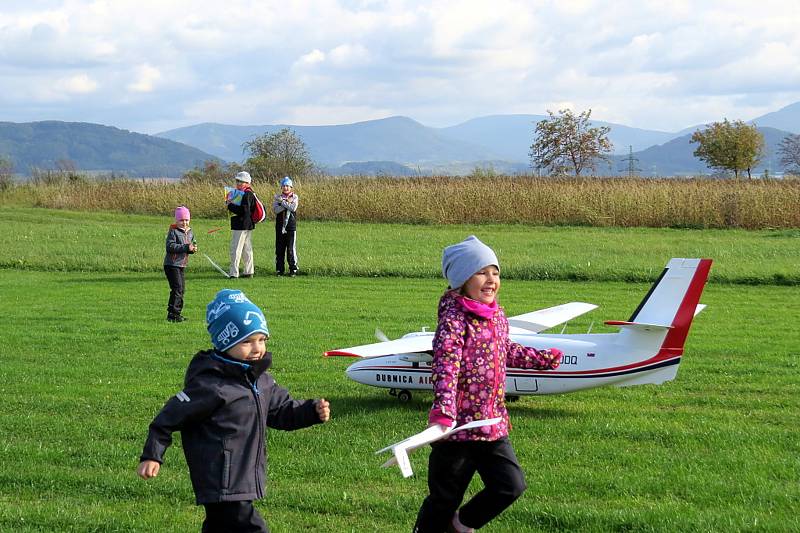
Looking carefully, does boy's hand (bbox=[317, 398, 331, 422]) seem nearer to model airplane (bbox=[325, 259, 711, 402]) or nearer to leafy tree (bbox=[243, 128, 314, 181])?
model airplane (bbox=[325, 259, 711, 402])

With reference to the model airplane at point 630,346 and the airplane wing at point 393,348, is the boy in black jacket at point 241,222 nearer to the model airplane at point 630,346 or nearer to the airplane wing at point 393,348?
the airplane wing at point 393,348

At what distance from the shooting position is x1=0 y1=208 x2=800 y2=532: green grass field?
6.57 metres

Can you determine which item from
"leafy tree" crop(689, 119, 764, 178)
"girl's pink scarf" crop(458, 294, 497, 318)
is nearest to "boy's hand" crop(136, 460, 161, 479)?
"girl's pink scarf" crop(458, 294, 497, 318)

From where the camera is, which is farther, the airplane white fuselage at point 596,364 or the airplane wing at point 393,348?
the airplane white fuselage at point 596,364

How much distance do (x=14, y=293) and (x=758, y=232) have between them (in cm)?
2321

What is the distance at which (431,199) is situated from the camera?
36750mm

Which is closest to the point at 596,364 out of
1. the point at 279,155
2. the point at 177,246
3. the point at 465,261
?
the point at 465,261

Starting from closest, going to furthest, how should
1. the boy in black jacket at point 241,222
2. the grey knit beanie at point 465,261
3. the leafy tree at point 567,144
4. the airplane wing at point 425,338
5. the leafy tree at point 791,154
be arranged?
the grey knit beanie at point 465,261
the airplane wing at point 425,338
the boy in black jacket at point 241,222
the leafy tree at point 567,144
the leafy tree at point 791,154

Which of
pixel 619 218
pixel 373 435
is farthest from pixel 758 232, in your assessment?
pixel 373 435

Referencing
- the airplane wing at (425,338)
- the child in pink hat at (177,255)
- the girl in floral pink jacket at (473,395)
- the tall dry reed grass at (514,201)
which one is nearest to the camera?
the girl in floral pink jacket at (473,395)

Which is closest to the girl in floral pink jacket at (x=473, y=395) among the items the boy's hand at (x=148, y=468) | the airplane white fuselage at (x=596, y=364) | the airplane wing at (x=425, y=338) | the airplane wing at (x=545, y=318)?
the boy's hand at (x=148, y=468)

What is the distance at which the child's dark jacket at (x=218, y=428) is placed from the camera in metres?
4.84

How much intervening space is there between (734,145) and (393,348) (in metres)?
66.3

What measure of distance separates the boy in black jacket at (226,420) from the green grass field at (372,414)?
1455 millimetres
